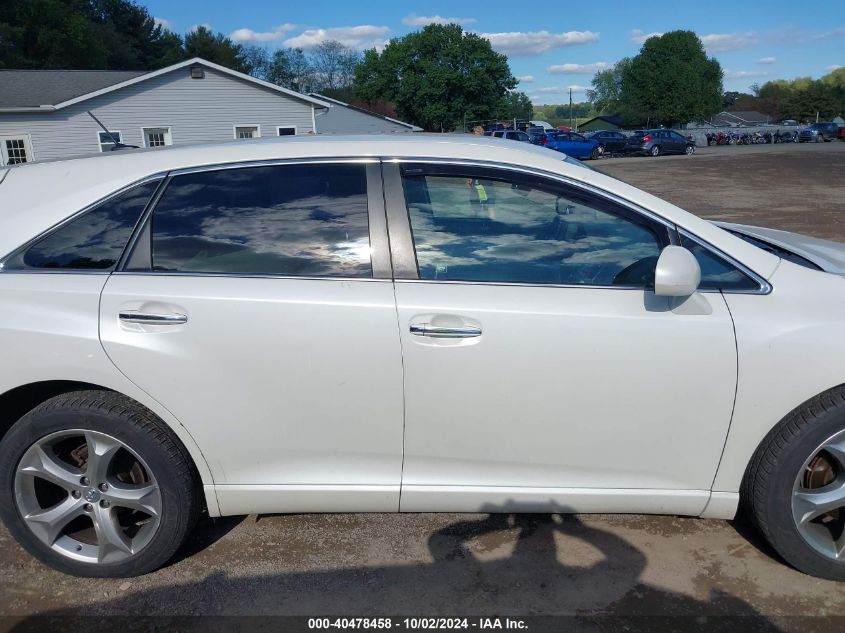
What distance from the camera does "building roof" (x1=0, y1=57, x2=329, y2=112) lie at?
25.6 m

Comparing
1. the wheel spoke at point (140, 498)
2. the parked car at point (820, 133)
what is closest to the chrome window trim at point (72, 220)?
the wheel spoke at point (140, 498)

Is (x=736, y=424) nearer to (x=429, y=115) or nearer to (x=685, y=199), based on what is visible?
(x=685, y=199)

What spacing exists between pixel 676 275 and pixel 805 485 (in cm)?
108

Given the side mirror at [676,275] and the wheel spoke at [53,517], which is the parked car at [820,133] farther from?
the wheel spoke at [53,517]

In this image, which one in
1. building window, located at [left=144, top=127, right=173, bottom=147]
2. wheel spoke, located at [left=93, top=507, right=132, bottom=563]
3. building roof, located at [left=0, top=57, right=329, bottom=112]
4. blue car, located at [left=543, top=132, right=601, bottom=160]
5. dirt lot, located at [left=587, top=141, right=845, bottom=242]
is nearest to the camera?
wheel spoke, located at [left=93, top=507, right=132, bottom=563]

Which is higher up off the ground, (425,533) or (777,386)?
(777,386)

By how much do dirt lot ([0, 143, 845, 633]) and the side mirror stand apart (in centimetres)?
120

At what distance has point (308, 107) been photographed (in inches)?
1206

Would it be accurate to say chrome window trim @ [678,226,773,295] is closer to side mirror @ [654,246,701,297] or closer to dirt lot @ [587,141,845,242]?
side mirror @ [654,246,701,297]

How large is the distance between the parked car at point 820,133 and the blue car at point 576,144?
2879 centimetres

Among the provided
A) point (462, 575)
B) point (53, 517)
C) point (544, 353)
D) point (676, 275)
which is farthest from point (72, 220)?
point (676, 275)

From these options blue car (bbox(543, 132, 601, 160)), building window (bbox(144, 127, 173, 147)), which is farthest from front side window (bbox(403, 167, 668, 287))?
blue car (bbox(543, 132, 601, 160))

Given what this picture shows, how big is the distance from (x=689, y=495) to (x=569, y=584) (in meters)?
0.59

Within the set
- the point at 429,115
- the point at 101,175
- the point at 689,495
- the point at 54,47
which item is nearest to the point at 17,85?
the point at 54,47
